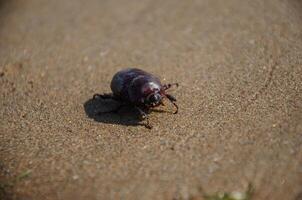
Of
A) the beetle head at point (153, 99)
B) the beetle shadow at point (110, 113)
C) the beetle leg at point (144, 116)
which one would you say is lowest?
the beetle shadow at point (110, 113)

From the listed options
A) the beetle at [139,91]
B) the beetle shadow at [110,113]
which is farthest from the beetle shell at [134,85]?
the beetle shadow at [110,113]

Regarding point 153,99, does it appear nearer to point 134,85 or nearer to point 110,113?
point 134,85

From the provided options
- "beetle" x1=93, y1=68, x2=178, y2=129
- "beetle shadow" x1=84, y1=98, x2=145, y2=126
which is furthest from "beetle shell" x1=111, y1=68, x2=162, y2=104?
"beetle shadow" x1=84, y1=98, x2=145, y2=126

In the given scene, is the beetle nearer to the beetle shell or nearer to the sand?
the beetle shell

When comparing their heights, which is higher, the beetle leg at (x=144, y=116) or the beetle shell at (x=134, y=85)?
the beetle shell at (x=134, y=85)

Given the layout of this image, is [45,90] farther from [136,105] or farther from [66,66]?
[136,105]

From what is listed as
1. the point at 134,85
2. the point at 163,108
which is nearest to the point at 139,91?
the point at 134,85

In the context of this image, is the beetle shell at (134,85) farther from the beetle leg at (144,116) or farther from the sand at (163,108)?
the sand at (163,108)

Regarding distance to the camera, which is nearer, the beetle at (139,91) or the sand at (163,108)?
the sand at (163,108)
